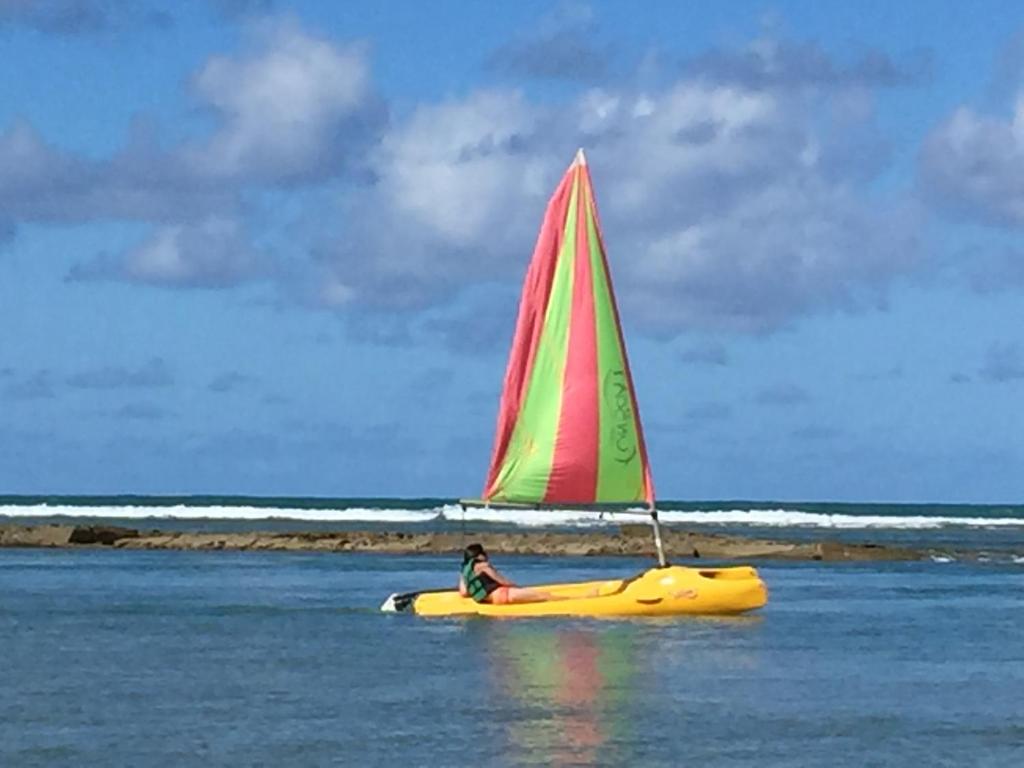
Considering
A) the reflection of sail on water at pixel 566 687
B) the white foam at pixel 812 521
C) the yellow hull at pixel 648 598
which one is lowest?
the reflection of sail on water at pixel 566 687

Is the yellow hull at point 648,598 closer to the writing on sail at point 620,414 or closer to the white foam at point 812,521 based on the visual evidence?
the writing on sail at point 620,414

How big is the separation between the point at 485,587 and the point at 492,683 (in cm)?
960

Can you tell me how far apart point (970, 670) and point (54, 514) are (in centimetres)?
8930

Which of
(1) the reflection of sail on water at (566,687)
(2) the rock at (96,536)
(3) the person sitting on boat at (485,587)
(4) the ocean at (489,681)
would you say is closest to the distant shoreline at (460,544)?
(2) the rock at (96,536)

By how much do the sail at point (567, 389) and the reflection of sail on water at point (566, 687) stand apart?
2759 millimetres

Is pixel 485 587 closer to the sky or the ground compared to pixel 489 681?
closer to the sky

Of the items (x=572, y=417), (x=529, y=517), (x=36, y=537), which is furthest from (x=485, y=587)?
(x=529, y=517)

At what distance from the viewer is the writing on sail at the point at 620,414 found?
3825 centimetres

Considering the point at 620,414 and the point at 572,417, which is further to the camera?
the point at 620,414

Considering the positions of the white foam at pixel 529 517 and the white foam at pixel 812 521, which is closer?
the white foam at pixel 529 517

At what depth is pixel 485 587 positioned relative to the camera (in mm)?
37938

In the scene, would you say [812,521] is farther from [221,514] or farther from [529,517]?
[221,514]

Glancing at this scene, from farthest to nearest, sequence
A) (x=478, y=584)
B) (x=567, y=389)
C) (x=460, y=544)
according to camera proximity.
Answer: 1. (x=460, y=544)
2. (x=567, y=389)
3. (x=478, y=584)

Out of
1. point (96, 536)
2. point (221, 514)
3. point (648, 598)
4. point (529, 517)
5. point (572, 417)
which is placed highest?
point (221, 514)
